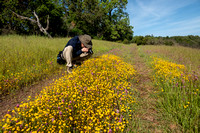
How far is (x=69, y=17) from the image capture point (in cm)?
3328

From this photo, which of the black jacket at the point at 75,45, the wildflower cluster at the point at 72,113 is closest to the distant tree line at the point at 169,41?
the black jacket at the point at 75,45

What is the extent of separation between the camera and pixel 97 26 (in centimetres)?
3447

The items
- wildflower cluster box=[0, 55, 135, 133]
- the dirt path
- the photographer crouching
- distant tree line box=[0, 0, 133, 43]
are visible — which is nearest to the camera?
wildflower cluster box=[0, 55, 135, 133]

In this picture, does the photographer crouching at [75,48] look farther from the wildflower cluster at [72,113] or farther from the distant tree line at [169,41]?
the distant tree line at [169,41]

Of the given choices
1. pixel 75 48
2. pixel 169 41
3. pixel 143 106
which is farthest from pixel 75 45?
pixel 169 41

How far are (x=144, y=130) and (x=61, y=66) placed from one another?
468 cm

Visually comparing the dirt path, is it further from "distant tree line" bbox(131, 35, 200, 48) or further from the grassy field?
"distant tree line" bbox(131, 35, 200, 48)

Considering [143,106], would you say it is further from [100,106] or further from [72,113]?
[72,113]

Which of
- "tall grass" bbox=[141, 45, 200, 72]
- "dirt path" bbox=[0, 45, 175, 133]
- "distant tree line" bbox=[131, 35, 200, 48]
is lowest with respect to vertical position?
"dirt path" bbox=[0, 45, 175, 133]

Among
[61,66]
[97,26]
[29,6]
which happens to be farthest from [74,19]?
[61,66]

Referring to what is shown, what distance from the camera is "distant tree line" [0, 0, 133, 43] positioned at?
16.0 m

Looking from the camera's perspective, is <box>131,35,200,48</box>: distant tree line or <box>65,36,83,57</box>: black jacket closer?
<box>65,36,83,57</box>: black jacket

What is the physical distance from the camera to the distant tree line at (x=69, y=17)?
1603cm

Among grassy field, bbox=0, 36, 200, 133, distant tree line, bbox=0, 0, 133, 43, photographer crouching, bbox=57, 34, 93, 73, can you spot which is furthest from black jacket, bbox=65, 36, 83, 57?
distant tree line, bbox=0, 0, 133, 43
